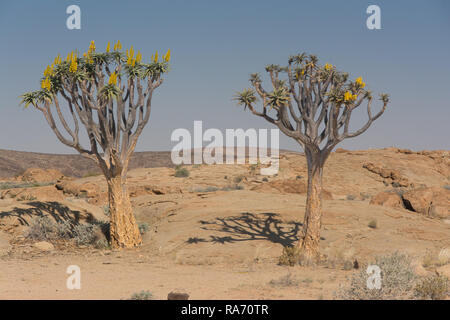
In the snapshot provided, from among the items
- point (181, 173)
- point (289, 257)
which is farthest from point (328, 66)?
point (181, 173)

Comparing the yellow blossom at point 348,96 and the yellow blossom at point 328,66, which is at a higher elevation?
the yellow blossom at point 328,66

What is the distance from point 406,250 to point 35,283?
916cm

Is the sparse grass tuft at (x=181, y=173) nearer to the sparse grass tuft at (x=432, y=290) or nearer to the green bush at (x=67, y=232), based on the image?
the green bush at (x=67, y=232)

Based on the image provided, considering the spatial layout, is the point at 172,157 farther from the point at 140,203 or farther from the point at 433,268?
the point at 433,268

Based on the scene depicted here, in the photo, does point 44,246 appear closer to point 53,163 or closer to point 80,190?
point 80,190

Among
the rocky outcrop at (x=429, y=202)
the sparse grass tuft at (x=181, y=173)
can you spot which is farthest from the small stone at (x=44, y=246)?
the sparse grass tuft at (x=181, y=173)

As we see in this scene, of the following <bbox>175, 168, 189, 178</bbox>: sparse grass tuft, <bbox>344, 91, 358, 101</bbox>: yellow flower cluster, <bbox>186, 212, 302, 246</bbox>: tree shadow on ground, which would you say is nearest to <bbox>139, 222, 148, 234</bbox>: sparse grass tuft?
<bbox>186, 212, 302, 246</bbox>: tree shadow on ground

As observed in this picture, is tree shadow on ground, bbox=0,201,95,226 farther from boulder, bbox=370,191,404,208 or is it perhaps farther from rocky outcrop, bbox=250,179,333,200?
boulder, bbox=370,191,404,208

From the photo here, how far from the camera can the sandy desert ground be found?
818 cm

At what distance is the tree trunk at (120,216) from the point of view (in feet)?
41.9

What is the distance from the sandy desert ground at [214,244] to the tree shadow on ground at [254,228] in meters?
0.03

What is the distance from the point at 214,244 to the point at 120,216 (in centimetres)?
295

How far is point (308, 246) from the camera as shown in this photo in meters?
10.9
